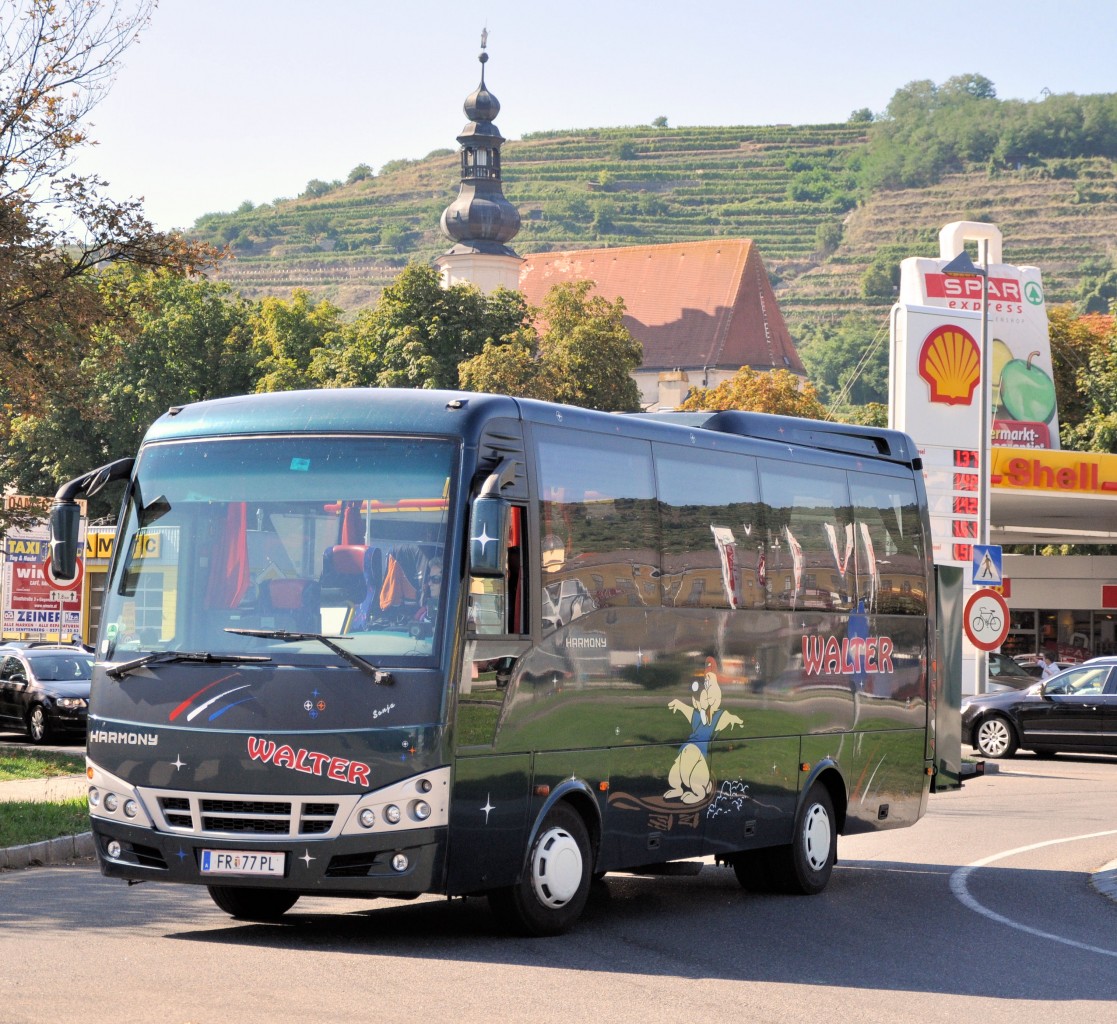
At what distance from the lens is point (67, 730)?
3009cm

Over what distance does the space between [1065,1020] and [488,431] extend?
13.5 feet

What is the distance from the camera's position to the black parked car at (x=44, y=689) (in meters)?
30.2

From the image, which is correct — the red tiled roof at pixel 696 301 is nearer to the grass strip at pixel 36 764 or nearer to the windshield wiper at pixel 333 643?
the grass strip at pixel 36 764

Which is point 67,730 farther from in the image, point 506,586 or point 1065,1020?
point 1065,1020

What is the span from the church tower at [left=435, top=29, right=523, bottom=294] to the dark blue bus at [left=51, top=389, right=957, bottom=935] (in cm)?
9974

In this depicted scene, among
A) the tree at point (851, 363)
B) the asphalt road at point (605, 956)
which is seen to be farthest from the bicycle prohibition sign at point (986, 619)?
the tree at point (851, 363)

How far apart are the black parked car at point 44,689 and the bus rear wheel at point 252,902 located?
19.5m

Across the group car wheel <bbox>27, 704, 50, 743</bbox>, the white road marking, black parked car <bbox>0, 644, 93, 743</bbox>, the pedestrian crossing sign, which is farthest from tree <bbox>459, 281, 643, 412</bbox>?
the white road marking

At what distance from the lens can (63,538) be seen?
9984 mm

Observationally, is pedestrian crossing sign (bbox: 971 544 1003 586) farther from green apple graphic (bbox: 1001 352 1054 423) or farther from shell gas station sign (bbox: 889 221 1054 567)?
green apple graphic (bbox: 1001 352 1054 423)

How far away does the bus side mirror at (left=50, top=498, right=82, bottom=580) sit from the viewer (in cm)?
992

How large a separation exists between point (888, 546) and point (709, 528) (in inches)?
114

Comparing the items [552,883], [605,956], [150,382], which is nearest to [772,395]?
[150,382]

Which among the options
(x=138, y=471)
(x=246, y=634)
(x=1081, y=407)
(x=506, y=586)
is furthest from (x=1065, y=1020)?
(x=1081, y=407)
